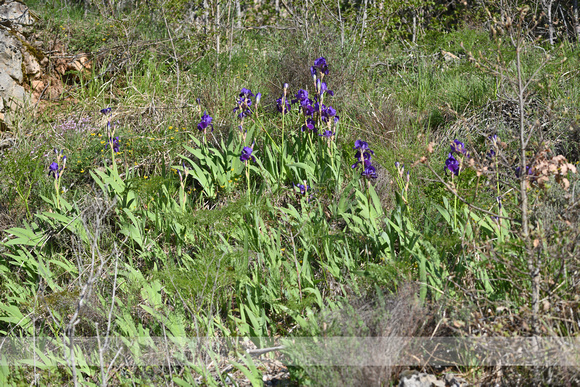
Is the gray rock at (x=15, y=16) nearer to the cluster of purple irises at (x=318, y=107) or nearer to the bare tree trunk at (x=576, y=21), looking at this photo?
the cluster of purple irises at (x=318, y=107)

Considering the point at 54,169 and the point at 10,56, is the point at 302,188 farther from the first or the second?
the point at 10,56

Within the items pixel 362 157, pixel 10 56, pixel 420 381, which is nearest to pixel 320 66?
pixel 362 157

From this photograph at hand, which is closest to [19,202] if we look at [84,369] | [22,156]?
[22,156]

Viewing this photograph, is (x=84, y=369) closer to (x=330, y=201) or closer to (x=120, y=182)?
(x=120, y=182)

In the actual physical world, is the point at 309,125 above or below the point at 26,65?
below

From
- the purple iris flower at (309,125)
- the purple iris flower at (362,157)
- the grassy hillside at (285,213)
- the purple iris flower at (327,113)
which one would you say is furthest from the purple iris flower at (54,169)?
the purple iris flower at (362,157)

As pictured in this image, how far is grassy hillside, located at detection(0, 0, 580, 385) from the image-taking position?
190 cm

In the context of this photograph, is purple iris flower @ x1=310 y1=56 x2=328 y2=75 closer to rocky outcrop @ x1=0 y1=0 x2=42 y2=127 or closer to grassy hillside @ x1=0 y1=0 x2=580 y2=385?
grassy hillside @ x1=0 y1=0 x2=580 y2=385

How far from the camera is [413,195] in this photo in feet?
9.45

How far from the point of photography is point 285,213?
294cm

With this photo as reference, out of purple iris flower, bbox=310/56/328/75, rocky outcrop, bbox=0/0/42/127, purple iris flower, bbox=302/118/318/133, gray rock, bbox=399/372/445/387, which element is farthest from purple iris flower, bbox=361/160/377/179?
rocky outcrop, bbox=0/0/42/127

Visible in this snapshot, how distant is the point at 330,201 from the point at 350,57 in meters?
2.18

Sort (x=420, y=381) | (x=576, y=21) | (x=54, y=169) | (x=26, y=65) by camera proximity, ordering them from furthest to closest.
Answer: (x=576, y=21)
(x=26, y=65)
(x=54, y=169)
(x=420, y=381)

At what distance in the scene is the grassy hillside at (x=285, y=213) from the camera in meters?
1.90
